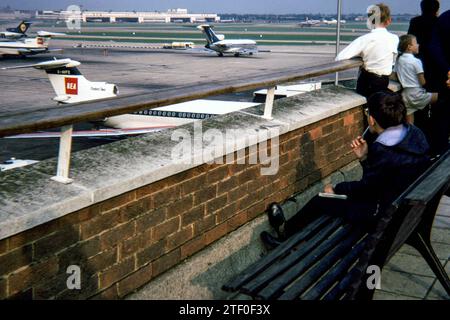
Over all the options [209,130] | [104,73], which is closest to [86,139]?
[209,130]

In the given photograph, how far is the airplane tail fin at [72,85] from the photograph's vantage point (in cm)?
2367

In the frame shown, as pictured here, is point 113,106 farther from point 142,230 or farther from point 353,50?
point 353,50

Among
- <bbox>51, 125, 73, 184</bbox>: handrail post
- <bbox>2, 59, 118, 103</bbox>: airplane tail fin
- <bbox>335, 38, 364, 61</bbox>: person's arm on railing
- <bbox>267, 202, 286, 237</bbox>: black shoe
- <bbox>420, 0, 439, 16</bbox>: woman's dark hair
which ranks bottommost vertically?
<bbox>2, 59, 118, 103</bbox>: airplane tail fin

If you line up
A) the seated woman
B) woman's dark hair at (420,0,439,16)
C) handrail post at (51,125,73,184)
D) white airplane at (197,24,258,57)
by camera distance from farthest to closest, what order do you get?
white airplane at (197,24,258,57) < woman's dark hair at (420,0,439,16) < the seated woman < handrail post at (51,125,73,184)

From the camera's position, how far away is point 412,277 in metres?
4.45

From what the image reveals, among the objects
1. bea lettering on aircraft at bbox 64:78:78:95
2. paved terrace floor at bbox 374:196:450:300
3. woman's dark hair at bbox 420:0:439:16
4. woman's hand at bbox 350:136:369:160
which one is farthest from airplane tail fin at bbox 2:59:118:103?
woman's hand at bbox 350:136:369:160

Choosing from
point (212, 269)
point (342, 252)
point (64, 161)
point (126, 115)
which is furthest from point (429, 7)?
point (126, 115)

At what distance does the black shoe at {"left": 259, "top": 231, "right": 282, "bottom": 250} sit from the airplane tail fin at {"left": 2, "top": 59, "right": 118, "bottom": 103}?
19653 millimetres

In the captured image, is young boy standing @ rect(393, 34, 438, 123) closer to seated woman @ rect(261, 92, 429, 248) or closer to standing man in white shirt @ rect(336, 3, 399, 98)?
standing man in white shirt @ rect(336, 3, 399, 98)

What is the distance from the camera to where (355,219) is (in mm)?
4215

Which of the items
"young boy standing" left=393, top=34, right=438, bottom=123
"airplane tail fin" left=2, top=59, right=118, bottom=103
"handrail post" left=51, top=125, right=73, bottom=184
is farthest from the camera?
"airplane tail fin" left=2, top=59, right=118, bottom=103

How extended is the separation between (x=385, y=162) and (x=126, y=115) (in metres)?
18.9

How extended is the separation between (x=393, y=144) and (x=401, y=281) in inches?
42.7

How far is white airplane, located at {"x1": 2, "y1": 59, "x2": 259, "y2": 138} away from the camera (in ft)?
68.9
